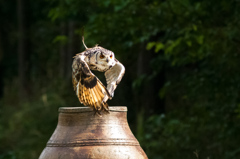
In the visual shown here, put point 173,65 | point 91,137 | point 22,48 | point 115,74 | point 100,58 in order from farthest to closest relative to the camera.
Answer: point 22,48, point 173,65, point 115,74, point 100,58, point 91,137

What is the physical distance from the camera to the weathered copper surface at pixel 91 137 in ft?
15.0

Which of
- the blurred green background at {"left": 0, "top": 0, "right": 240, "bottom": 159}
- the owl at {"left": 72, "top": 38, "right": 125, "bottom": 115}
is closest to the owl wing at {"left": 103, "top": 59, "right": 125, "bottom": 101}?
the owl at {"left": 72, "top": 38, "right": 125, "bottom": 115}

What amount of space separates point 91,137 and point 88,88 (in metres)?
0.40

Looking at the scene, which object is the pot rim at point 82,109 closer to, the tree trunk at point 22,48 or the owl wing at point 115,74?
the owl wing at point 115,74

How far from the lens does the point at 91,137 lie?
4.61 meters

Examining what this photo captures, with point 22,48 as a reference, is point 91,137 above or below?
above

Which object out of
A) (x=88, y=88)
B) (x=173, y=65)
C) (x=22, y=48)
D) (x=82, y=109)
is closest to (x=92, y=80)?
(x=88, y=88)

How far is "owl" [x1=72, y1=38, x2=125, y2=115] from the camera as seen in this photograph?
470 centimetres

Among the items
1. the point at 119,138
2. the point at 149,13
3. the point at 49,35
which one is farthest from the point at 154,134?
the point at 49,35

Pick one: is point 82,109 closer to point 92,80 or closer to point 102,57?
point 92,80

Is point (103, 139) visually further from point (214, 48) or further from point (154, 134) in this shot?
point (154, 134)

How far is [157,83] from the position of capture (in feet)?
40.1

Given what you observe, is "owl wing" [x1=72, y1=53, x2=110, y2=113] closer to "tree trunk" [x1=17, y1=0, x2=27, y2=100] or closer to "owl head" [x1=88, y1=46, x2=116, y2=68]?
"owl head" [x1=88, y1=46, x2=116, y2=68]

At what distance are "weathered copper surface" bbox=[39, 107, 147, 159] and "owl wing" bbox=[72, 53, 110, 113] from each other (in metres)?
0.07
